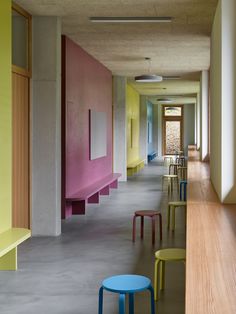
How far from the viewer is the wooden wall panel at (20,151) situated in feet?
20.0

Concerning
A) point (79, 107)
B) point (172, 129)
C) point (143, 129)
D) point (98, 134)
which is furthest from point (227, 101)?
point (172, 129)

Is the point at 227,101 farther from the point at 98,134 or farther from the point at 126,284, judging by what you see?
the point at 98,134

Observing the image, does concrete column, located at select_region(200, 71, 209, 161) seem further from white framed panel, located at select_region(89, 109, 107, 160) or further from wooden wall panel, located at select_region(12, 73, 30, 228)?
wooden wall panel, located at select_region(12, 73, 30, 228)

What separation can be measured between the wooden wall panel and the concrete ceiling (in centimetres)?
94

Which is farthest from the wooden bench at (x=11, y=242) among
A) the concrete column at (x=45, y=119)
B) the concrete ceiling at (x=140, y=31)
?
the concrete ceiling at (x=140, y=31)

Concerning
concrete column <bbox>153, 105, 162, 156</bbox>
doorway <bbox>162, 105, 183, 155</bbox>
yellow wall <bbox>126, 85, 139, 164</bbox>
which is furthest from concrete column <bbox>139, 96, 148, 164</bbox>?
doorway <bbox>162, 105, 183, 155</bbox>

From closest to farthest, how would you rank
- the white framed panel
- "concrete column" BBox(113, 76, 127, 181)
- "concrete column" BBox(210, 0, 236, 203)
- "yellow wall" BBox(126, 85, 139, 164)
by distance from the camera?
"concrete column" BBox(210, 0, 236, 203)
the white framed panel
"concrete column" BBox(113, 76, 127, 181)
"yellow wall" BBox(126, 85, 139, 164)

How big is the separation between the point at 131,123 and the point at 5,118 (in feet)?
38.4

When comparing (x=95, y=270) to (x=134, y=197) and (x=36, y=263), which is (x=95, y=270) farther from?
(x=134, y=197)

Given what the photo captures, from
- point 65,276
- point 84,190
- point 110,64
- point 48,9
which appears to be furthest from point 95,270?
point 110,64

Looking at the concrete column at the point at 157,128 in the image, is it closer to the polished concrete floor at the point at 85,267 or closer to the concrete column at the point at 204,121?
the concrete column at the point at 204,121

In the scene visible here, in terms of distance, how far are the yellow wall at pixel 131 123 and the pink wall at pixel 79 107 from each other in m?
4.42

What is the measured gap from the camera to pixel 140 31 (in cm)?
745

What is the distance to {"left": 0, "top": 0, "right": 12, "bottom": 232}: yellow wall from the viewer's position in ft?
16.3
